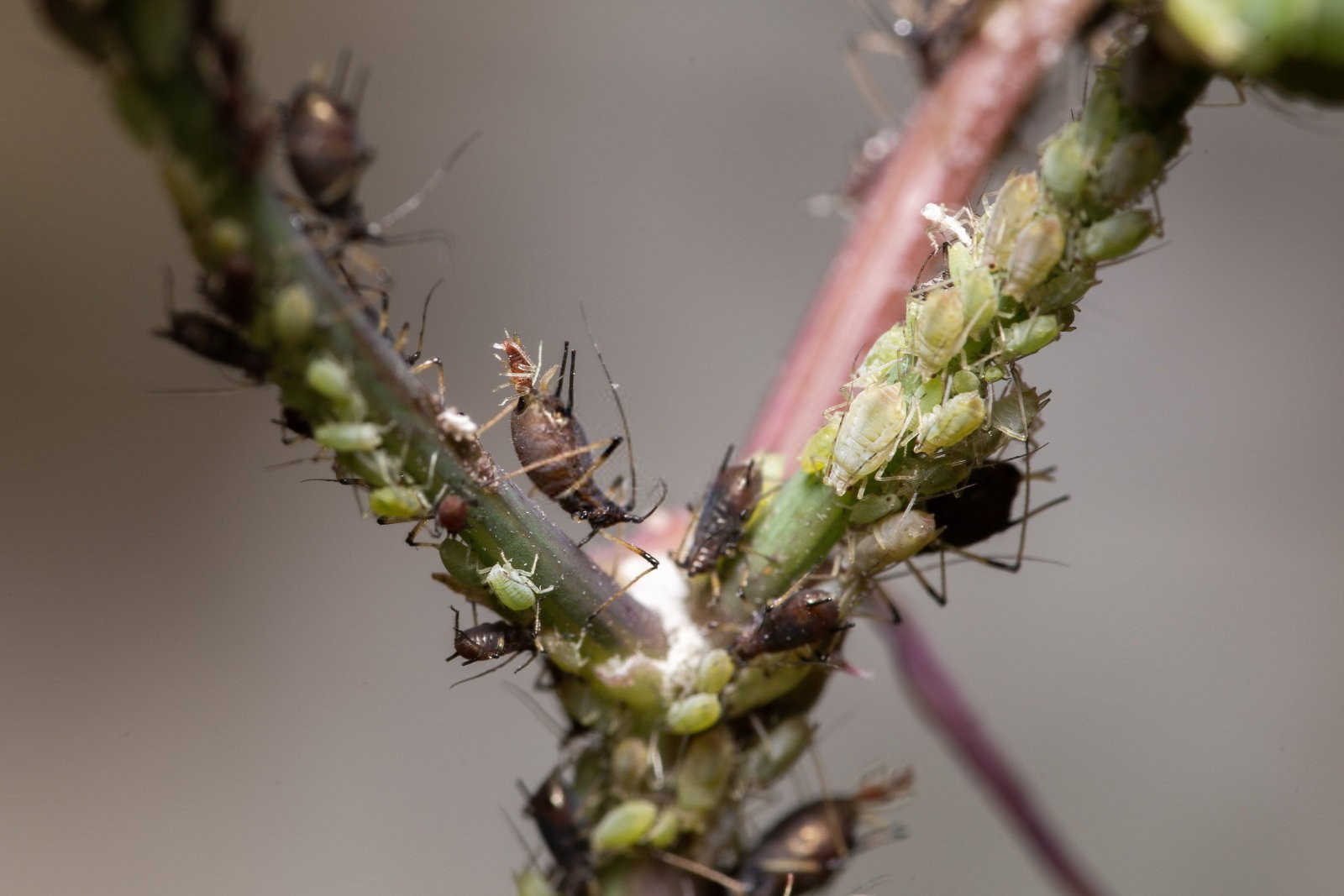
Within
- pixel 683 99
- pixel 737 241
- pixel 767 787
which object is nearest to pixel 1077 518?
pixel 737 241

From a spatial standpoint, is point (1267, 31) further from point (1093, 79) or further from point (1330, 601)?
point (1330, 601)

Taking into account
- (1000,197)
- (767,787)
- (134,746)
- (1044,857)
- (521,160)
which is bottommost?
(1044,857)

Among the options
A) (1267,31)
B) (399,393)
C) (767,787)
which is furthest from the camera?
(767,787)

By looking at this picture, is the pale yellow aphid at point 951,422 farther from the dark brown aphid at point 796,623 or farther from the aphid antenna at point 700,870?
the aphid antenna at point 700,870

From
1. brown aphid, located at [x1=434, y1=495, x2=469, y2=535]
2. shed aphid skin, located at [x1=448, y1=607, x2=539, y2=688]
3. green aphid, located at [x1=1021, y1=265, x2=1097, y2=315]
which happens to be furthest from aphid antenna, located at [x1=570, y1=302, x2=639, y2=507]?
green aphid, located at [x1=1021, y1=265, x2=1097, y2=315]

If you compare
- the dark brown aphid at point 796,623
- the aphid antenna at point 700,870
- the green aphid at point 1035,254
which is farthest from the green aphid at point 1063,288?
the aphid antenna at point 700,870

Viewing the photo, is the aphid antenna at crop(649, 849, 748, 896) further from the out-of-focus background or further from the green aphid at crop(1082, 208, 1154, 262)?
the out-of-focus background
